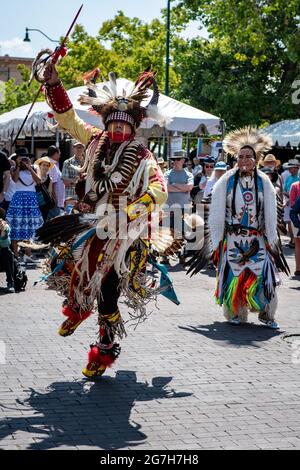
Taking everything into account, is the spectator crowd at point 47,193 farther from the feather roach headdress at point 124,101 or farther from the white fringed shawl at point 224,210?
the feather roach headdress at point 124,101

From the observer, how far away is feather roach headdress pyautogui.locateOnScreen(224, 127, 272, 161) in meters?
8.34

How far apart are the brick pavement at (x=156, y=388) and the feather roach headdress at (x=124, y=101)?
76.2 inches

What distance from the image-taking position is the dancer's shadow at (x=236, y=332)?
764 centimetres

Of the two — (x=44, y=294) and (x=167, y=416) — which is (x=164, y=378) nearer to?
(x=167, y=416)

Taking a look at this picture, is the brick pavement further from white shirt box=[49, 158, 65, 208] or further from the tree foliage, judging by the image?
the tree foliage

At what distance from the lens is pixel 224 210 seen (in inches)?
330

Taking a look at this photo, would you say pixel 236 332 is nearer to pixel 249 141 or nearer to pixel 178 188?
pixel 249 141

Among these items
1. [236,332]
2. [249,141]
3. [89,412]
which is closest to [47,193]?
[249,141]

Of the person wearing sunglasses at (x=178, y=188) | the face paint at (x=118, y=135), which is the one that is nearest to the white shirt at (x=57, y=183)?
the person wearing sunglasses at (x=178, y=188)

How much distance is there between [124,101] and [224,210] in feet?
7.80

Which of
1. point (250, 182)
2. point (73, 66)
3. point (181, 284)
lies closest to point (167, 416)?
point (250, 182)

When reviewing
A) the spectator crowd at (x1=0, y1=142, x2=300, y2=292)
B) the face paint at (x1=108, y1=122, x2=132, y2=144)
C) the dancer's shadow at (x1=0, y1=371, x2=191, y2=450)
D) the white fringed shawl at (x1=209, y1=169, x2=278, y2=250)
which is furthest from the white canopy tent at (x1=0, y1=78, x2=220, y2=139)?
the dancer's shadow at (x1=0, y1=371, x2=191, y2=450)

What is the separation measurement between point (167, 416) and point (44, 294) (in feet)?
17.2

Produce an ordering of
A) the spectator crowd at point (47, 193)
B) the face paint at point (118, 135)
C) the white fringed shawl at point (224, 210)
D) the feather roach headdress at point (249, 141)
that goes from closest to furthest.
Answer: the face paint at point (118, 135), the white fringed shawl at point (224, 210), the feather roach headdress at point (249, 141), the spectator crowd at point (47, 193)
